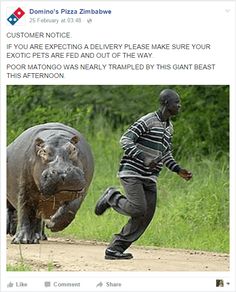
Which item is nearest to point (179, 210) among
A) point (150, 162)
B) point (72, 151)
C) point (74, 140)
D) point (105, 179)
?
point (105, 179)

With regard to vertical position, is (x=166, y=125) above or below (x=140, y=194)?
above

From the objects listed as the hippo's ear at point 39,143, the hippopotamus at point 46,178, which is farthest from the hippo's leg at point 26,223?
the hippo's ear at point 39,143

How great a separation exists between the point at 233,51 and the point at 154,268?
67.7 inches

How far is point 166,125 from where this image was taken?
26.7 ft

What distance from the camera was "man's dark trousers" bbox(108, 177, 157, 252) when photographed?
312 inches

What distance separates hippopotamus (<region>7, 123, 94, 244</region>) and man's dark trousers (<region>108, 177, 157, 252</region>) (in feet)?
2.13

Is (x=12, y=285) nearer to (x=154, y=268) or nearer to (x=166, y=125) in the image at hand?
(x=154, y=268)

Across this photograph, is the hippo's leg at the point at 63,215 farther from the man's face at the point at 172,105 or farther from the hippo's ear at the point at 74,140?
the man's face at the point at 172,105

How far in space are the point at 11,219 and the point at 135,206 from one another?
2295 millimetres

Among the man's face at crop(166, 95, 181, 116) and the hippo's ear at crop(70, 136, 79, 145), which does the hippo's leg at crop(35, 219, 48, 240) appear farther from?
Result: the man's face at crop(166, 95, 181, 116)

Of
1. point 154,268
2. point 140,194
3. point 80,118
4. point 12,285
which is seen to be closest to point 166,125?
point 140,194

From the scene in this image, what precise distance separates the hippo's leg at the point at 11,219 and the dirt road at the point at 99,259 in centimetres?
59

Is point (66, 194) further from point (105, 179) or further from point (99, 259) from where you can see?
point (105, 179)

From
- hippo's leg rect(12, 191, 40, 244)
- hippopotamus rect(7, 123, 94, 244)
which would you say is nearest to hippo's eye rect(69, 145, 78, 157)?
hippopotamus rect(7, 123, 94, 244)
